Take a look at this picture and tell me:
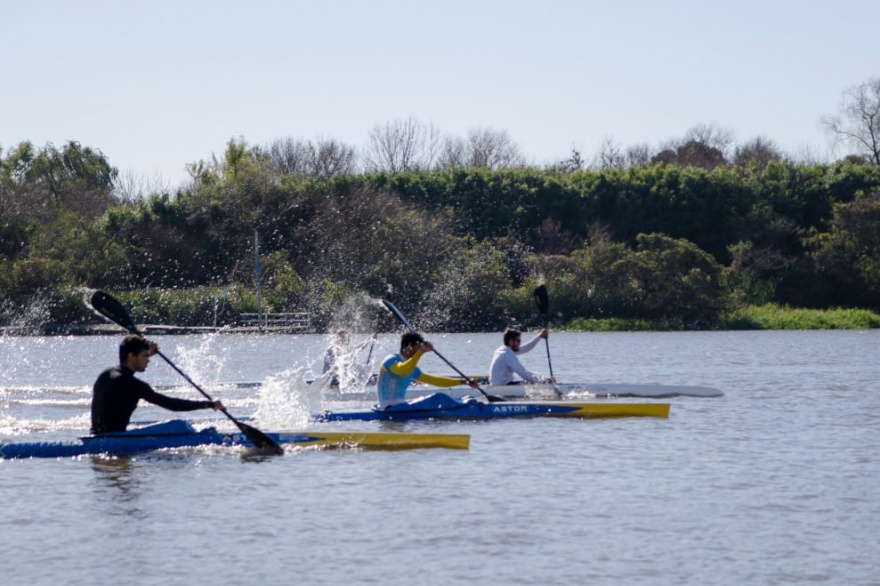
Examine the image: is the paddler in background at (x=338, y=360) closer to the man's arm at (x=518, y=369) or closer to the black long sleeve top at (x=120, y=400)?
the man's arm at (x=518, y=369)

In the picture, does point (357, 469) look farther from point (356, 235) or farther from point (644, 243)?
point (356, 235)

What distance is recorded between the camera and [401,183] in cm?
6291

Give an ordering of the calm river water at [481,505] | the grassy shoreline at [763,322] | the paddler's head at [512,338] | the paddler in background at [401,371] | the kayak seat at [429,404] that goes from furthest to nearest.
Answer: the grassy shoreline at [763,322] → the paddler's head at [512,338] → the kayak seat at [429,404] → the paddler in background at [401,371] → the calm river water at [481,505]

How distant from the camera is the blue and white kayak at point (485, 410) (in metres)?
17.5

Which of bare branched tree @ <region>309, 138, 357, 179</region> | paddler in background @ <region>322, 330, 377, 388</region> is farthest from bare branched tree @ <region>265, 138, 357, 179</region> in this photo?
paddler in background @ <region>322, 330, 377, 388</region>

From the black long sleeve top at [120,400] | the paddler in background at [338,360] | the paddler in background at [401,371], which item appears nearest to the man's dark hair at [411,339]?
the paddler in background at [401,371]

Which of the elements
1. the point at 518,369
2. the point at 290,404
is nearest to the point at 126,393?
the point at 290,404

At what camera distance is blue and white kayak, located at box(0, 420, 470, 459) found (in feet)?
47.8

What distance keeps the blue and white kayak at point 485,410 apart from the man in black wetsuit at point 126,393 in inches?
146

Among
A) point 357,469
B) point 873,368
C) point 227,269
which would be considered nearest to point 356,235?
point 227,269

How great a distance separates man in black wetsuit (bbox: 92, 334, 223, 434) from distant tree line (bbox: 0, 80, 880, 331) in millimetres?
35434

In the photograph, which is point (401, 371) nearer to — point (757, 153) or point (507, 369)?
point (507, 369)

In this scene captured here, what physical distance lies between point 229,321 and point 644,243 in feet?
55.2

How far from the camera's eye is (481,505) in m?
12.2
